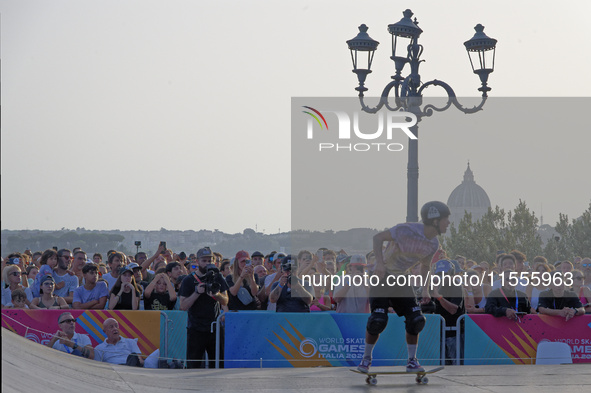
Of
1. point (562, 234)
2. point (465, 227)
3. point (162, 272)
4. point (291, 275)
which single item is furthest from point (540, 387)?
point (562, 234)

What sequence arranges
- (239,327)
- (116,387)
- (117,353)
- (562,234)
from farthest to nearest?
(562,234), (239,327), (117,353), (116,387)

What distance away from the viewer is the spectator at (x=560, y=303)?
1070 cm

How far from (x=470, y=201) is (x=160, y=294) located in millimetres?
64166

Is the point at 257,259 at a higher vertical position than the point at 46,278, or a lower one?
higher

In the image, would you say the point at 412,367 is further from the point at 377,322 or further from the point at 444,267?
the point at 444,267

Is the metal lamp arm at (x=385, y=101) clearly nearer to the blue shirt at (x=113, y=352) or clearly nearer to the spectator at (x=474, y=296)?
the spectator at (x=474, y=296)

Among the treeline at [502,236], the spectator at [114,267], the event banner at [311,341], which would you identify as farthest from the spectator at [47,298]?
the treeline at [502,236]

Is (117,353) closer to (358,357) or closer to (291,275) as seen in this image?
(291,275)

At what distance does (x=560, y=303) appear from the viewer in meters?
10.8

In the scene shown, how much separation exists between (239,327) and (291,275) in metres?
1.03

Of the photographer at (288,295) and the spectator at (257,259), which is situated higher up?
the spectator at (257,259)

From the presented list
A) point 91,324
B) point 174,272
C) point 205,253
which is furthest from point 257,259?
point 91,324

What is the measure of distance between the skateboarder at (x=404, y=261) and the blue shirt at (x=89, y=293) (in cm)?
426

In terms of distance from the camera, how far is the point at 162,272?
1134cm
